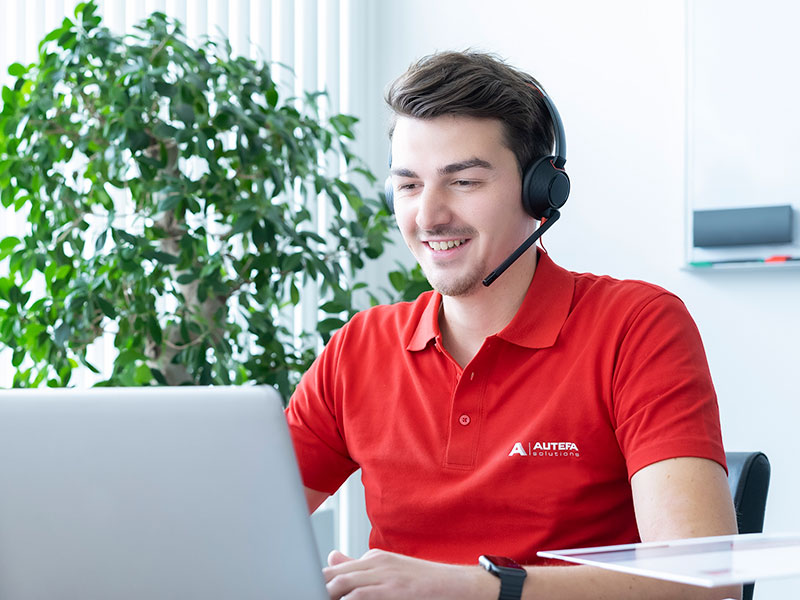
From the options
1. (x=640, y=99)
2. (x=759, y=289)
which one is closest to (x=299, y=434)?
(x=759, y=289)

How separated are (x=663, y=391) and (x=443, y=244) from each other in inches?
15.5

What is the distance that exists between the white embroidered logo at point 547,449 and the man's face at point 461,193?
0.83 feet

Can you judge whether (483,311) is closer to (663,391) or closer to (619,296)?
(619,296)

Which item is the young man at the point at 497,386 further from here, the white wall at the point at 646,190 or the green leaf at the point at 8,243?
the white wall at the point at 646,190

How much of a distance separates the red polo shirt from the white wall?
38.5 inches

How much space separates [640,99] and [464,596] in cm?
189

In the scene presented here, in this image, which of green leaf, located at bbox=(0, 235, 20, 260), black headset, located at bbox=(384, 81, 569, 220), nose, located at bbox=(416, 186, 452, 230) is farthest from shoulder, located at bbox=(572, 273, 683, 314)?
green leaf, located at bbox=(0, 235, 20, 260)

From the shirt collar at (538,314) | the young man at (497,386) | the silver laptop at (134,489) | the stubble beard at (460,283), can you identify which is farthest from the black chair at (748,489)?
the silver laptop at (134,489)

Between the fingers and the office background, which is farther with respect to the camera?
the office background

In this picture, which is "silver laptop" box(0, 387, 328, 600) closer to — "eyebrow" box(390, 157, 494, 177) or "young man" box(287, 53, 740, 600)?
"young man" box(287, 53, 740, 600)

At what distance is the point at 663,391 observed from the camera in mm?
1164

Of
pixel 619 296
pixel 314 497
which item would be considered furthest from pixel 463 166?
pixel 314 497

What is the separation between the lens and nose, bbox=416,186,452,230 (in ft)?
4.42

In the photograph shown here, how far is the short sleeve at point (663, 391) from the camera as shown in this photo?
3.65 ft
